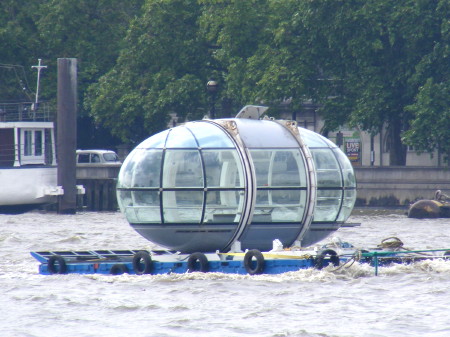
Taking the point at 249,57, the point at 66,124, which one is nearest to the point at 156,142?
the point at 66,124

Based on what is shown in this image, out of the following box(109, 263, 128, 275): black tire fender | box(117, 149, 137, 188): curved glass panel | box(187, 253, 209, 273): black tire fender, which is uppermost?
box(117, 149, 137, 188): curved glass panel

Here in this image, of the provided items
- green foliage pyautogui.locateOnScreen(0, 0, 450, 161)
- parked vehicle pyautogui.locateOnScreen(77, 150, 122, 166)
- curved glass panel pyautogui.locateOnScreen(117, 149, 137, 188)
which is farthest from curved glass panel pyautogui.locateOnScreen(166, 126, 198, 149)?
parked vehicle pyautogui.locateOnScreen(77, 150, 122, 166)

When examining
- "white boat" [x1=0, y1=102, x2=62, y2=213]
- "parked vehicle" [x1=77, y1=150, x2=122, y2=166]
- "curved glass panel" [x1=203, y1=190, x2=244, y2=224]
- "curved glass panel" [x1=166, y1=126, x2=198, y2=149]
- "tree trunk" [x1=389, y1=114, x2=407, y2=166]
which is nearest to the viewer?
"curved glass panel" [x1=203, y1=190, x2=244, y2=224]

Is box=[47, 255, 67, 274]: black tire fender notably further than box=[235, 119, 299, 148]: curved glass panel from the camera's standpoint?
Yes

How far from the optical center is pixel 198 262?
2367 centimetres

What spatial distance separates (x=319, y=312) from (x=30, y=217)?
29071 mm

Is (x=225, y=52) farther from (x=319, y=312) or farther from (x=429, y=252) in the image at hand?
(x=319, y=312)

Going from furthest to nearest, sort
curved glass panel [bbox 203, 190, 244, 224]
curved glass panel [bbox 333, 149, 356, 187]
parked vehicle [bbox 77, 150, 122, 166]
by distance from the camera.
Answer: parked vehicle [bbox 77, 150, 122, 166] < curved glass panel [bbox 333, 149, 356, 187] < curved glass panel [bbox 203, 190, 244, 224]

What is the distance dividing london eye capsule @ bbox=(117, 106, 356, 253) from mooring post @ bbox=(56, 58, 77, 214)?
73.8ft

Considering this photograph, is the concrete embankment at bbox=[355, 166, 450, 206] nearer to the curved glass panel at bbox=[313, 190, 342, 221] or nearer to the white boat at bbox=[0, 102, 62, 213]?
the white boat at bbox=[0, 102, 62, 213]

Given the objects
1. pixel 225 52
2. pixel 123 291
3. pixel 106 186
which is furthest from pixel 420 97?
pixel 123 291

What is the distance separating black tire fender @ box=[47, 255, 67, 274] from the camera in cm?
2502

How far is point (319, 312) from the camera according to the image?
786 inches

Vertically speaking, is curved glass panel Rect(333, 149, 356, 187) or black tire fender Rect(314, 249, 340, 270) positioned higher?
curved glass panel Rect(333, 149, 356, 187)
